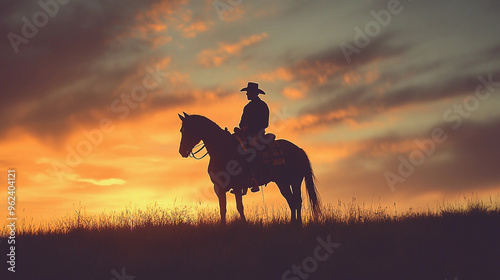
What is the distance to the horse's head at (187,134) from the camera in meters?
12.5

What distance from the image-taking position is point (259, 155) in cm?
1349

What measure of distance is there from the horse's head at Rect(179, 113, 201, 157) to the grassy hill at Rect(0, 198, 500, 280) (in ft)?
6.19

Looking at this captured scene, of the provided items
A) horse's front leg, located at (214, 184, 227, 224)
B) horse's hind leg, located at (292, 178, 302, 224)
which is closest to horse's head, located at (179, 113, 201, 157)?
horse's front leg, located at (214, 184, 227, 224)

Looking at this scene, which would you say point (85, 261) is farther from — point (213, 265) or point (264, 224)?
point (264, 224)

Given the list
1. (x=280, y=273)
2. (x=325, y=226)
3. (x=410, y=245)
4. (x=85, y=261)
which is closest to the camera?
(x=280, y=273)

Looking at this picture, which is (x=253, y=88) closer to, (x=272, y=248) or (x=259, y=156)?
(x=259, y=156)

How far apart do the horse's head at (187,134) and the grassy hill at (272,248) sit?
1.89 m

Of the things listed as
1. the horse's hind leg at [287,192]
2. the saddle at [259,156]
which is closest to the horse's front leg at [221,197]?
the saddle at [259,156]

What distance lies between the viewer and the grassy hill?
8.88 m

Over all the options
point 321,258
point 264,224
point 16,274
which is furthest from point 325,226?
point 16,274

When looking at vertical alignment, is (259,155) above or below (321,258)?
above

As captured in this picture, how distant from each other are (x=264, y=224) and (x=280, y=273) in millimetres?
3349

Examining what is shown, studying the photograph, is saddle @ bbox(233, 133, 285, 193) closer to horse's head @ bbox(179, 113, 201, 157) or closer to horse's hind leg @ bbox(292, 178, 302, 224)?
horse's hind leg @ bbox(292, 178, 302, 224)

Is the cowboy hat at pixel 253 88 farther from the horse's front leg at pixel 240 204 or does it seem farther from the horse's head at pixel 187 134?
the horse's front leg at pixel 240 204
